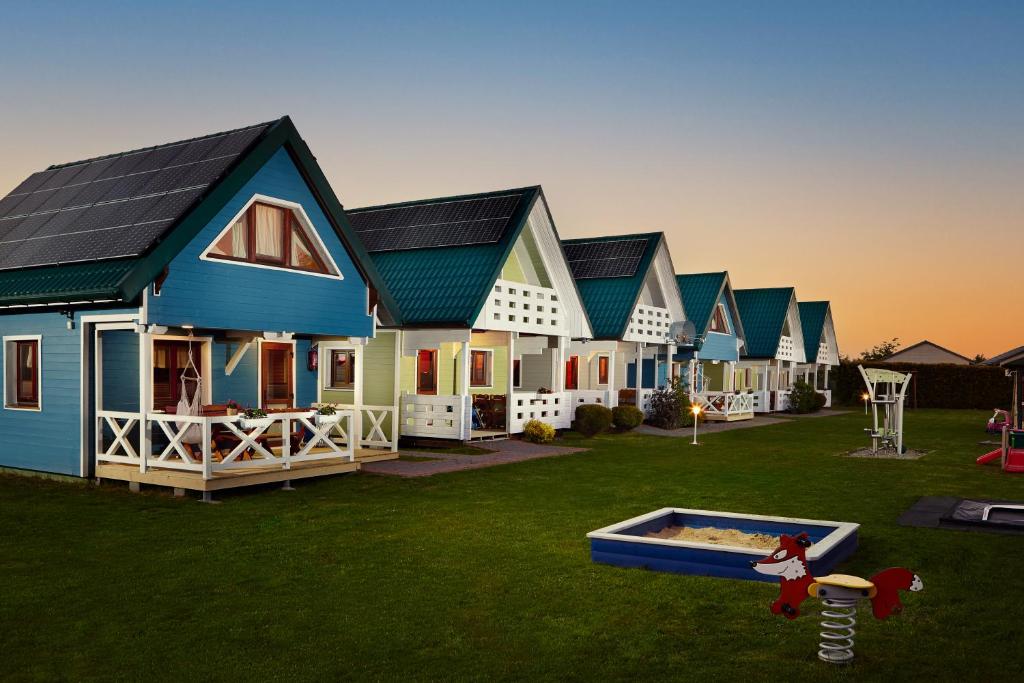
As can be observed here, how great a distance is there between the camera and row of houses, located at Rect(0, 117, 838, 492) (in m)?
14.1

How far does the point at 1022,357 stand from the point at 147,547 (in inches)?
696

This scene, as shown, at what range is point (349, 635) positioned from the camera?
22.9ft

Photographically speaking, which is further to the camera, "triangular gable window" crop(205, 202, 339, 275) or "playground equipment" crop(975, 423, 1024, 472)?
"playground equipment" crop(975, 423, 1024, 472)

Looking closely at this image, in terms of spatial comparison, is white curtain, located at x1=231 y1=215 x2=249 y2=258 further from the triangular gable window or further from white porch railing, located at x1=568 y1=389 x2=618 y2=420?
white porch railing, located at x1=568 y1=389 x2=618 y2=420

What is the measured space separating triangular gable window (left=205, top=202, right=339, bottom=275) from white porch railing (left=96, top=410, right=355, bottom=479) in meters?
2.83

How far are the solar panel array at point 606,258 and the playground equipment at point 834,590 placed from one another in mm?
23806

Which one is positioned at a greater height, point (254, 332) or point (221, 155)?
point (221, 155)

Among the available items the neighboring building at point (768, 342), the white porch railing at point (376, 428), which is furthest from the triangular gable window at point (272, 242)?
the neighboring building at point (768, 342)

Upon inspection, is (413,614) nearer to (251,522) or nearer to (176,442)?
(251,522)

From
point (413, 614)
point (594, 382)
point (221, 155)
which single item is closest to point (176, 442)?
point (221, 155)

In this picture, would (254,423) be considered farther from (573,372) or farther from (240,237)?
(573,372)

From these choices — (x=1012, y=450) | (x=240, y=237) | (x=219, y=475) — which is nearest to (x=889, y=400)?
(x=1012, y=450)

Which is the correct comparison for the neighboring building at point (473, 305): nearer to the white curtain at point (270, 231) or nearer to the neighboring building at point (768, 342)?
the white curtain at point (270, 231)

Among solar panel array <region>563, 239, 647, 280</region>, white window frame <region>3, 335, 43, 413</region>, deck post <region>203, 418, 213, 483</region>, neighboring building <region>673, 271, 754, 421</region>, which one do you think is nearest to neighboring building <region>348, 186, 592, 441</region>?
solar panel array <region>563, 239, 647, 280</region>
